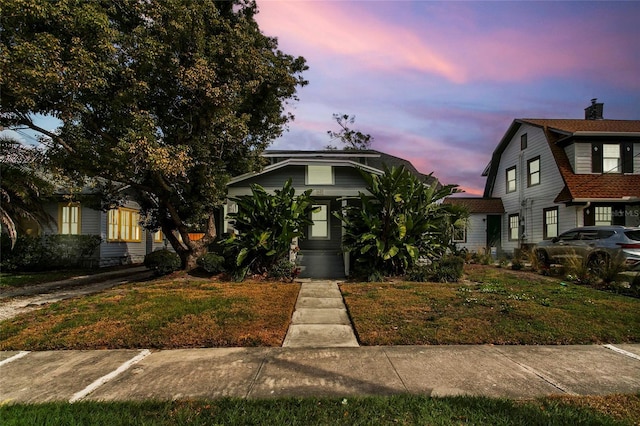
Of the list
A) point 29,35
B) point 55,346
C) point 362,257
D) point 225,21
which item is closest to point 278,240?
point 362,257

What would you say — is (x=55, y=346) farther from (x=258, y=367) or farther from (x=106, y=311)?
(x=258, y=367)

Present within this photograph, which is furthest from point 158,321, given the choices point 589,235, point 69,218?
point 589,235

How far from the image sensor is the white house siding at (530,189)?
682 inches

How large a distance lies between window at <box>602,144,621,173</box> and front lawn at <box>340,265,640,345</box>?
10.2 metres

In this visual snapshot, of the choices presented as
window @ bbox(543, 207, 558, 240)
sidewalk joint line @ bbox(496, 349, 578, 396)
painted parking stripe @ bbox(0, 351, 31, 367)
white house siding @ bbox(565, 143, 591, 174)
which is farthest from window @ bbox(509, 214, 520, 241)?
painted parking stripe @ bbox(0, 351, 31, 367)

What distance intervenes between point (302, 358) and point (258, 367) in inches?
24.5

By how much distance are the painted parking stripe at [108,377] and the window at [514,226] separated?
2036cm

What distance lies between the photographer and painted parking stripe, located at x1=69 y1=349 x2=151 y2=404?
3.69m

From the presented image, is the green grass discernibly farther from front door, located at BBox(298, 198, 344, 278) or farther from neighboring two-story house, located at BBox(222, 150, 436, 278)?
front door, located at BBox(298, 198, 344, 278)

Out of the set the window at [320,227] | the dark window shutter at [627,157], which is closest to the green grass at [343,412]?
the window at [320,227]

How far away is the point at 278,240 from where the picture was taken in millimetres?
10672

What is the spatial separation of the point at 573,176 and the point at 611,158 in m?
2.12

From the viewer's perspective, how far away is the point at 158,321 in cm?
620

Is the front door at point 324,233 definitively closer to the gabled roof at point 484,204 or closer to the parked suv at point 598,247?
the parked suv at point 598,247
